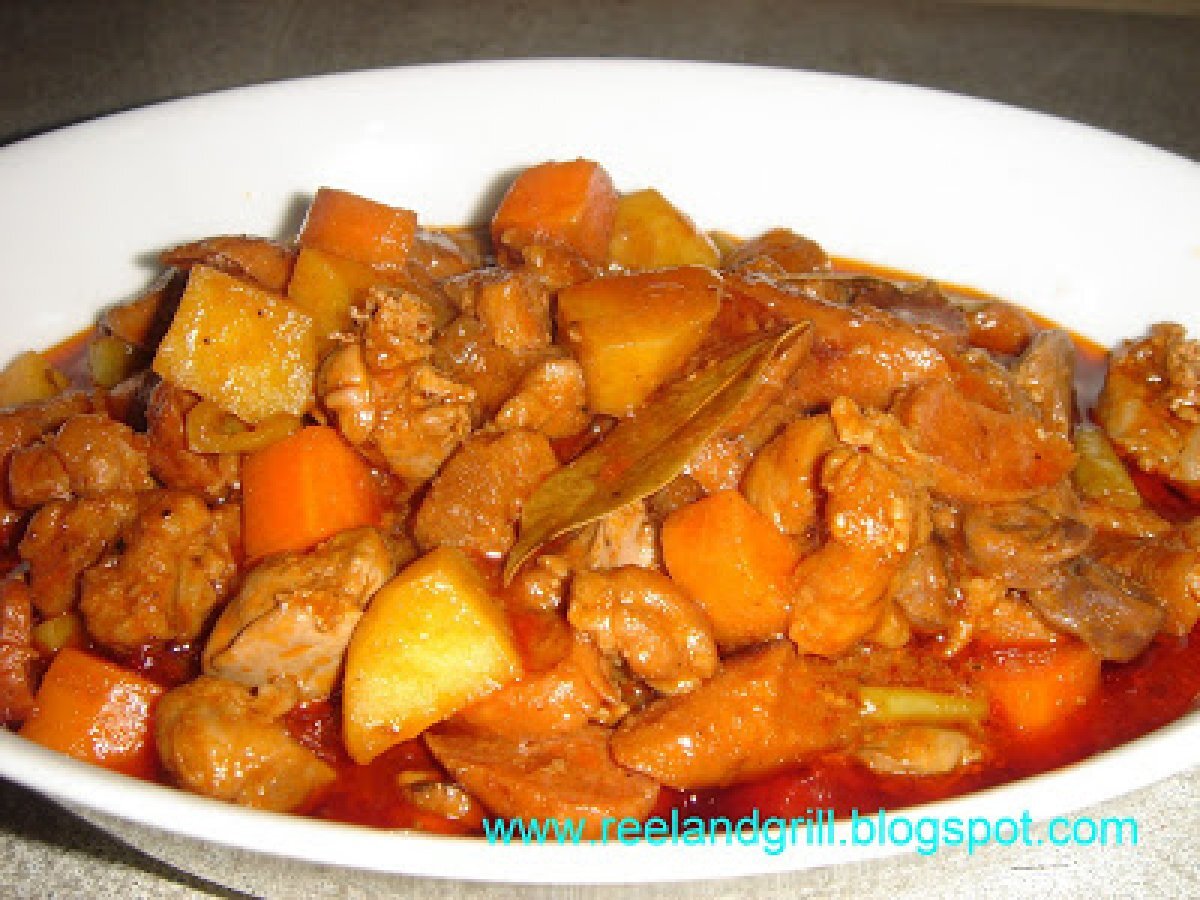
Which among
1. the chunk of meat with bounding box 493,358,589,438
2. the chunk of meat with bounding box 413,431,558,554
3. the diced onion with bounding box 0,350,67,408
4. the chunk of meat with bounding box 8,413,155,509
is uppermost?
the chunk of meat with bounding box 493,358,589,438

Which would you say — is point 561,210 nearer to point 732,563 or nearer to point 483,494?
point 483,494

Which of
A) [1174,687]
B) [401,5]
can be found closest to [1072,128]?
[1174,687]

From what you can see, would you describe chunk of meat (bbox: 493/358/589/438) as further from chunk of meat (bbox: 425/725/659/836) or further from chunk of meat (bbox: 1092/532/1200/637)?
chunk of meat (bbox: 1092/532/1200/637)

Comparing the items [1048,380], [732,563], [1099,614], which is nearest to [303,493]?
[732,563]

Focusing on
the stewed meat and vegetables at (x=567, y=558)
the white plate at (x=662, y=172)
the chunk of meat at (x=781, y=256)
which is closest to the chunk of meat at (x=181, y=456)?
the stewed meat and vegetables at (x=567, y=558)

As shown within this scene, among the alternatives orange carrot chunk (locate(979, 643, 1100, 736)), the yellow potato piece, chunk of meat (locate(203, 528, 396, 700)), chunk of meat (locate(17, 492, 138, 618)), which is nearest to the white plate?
chunk of meat (locate(17, 492, 138, 618))

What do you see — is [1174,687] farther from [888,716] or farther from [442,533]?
[442,533]
